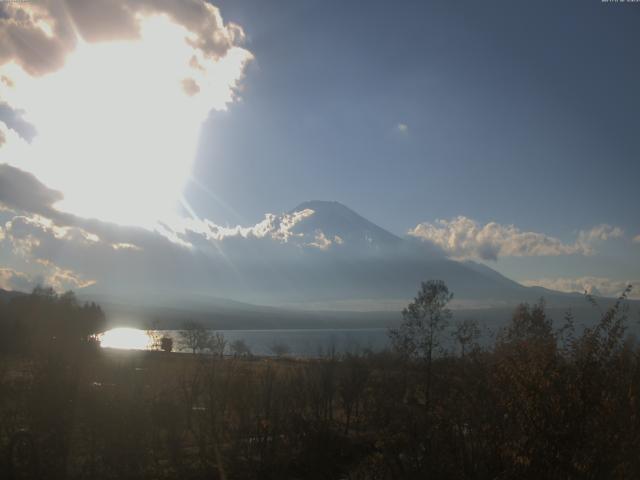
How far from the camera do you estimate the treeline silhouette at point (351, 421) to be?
5.73 metres

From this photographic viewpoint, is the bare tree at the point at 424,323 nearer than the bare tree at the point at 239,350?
No

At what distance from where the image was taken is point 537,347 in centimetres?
658

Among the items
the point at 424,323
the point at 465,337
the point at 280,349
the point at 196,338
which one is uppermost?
the point at 424,323

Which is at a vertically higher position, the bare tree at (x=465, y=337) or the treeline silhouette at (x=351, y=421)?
the bare tree at (x=465, y=337)

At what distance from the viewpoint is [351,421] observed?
82.7 feet

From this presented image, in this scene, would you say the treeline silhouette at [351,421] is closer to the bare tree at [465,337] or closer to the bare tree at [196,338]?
the bare tree at [465,337]

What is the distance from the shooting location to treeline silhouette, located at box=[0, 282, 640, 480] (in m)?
Answer: 5.73

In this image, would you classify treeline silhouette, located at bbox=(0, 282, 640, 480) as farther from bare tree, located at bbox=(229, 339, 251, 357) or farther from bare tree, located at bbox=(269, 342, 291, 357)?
Answer: bare tree, located at bbox=(269, 342, 291, 357)

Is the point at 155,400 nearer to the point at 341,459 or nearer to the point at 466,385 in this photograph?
the point at 341,459

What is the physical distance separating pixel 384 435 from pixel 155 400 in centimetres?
787

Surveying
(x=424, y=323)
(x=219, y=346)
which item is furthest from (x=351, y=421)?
(x=219, y=346)

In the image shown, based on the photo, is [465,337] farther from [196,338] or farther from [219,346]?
[196,338]

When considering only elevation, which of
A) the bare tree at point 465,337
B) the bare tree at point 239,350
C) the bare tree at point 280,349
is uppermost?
the bare tree at point 465,337

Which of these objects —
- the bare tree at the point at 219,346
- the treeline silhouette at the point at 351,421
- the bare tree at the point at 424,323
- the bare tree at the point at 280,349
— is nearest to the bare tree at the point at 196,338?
the bare tree at the point at 280,349
